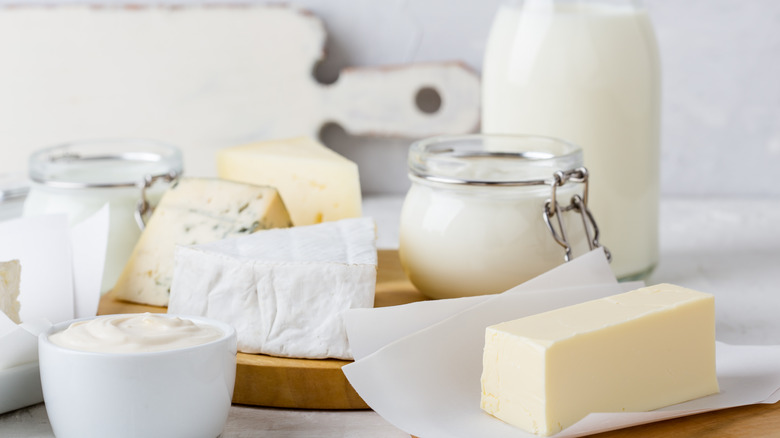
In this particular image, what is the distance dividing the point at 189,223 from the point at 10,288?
0.99 feet

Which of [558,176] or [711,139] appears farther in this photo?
[711,139]

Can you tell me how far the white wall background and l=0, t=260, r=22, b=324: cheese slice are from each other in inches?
45.4

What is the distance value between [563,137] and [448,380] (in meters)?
0.57

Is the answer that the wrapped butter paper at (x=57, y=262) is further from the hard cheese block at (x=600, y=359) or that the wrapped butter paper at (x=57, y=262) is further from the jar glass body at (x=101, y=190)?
the hard cheese block at (x=600, y=359)

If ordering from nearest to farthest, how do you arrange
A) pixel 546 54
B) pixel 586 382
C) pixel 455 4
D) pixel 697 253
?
pixel 586 382
pixel 546 54
pixel 697 253
pixel 455 4

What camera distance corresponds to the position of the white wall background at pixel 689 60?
6.23ft

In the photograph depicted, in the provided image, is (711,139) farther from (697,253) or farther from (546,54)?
(546,54)

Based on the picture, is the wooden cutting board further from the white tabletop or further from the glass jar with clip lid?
the glass jar with clip lid

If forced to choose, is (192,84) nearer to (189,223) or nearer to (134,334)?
(189,223)

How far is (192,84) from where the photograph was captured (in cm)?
197

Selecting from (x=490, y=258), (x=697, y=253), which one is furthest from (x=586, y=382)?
(x=697, y=253)

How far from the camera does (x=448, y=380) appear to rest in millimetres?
854

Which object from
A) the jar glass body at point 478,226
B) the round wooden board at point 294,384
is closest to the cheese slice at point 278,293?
the round wooden board at point 294,384

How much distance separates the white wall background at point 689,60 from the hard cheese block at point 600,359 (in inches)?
46.4
